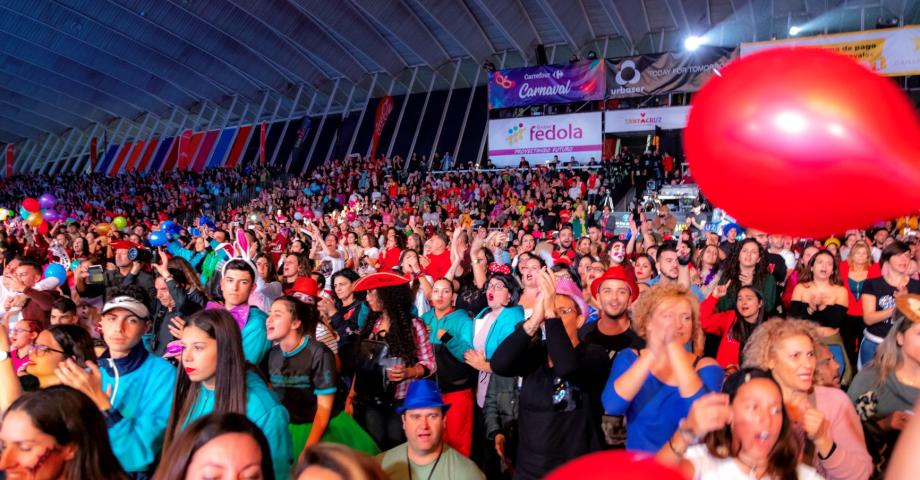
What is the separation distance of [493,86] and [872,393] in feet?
74.4

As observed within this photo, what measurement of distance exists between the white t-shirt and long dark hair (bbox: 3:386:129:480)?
75.7 inches

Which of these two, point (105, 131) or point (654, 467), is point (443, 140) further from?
point (654, 467)

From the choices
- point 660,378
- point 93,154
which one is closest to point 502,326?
point 660,378

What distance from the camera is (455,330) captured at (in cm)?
481

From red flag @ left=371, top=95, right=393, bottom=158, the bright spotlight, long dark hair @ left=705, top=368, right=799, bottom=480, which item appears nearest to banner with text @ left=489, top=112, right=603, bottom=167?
the bright spotlight

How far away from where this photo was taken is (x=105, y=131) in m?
43.0

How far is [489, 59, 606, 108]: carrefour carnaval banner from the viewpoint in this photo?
2383 cm

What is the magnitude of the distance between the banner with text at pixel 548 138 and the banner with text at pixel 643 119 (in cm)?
57

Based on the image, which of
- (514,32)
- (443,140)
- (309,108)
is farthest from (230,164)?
(514,32)

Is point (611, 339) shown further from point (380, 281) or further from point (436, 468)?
point (380, 281)

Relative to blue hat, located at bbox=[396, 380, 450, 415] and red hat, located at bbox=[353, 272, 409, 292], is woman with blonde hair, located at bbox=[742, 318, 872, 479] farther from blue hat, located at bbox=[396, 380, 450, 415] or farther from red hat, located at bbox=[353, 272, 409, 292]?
red hat, located at bbox=[353, 272, 409, 292]

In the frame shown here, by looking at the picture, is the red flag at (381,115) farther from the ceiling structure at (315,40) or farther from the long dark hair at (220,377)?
the long dark hair at (220,377)

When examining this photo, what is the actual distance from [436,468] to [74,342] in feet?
6.49

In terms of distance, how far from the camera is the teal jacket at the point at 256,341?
410 centimetres
